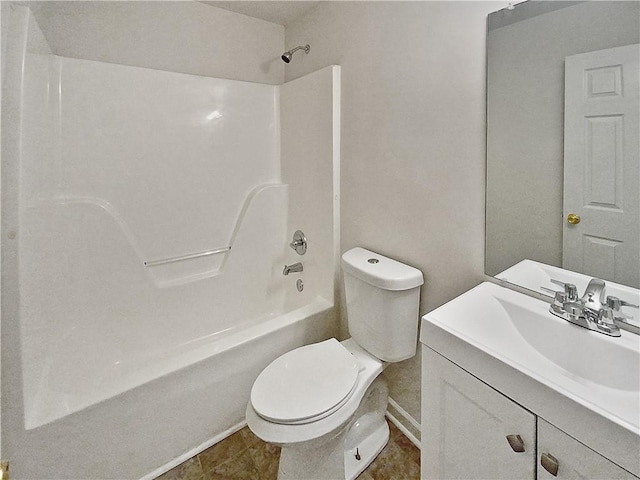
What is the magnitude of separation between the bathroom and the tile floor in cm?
7

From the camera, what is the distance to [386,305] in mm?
1282

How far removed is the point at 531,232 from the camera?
1020 millimetres

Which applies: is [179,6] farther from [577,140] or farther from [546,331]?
[546,331]

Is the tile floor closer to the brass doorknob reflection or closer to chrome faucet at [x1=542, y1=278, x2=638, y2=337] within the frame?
chrome faucet at [x1=542, y1=278, x2=638, y2=337]

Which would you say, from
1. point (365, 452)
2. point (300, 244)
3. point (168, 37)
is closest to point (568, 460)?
point (365, 452)

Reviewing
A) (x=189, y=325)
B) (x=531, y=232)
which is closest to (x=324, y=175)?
(x=531, y=232)

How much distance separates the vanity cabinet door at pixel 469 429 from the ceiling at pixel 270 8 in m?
1.98

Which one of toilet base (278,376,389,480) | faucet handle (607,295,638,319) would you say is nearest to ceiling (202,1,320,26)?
faucet handle (607,295,638,319)

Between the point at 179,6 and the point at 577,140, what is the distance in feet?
6.66

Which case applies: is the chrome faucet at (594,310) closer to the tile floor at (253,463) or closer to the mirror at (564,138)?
the mirror at (564,138)

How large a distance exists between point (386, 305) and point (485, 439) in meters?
0.57

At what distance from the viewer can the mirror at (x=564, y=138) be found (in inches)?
32.1

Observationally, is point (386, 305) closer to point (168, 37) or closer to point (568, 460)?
point (568, 460)

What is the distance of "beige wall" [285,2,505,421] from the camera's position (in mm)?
1132
